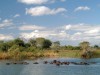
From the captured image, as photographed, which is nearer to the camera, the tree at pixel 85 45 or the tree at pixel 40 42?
the tree at pixel 85 45

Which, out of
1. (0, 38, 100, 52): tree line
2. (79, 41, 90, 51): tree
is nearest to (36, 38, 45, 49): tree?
(0, 38, 100, 52): tree line

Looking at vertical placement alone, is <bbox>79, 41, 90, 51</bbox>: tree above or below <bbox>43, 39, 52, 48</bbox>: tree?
below

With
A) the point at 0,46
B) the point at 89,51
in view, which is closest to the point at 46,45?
the point at 0,46

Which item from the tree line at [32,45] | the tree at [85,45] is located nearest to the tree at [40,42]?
the tree line at [32,45]

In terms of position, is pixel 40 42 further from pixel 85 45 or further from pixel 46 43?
pixel 85 45

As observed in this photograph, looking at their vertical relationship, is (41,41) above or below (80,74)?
above

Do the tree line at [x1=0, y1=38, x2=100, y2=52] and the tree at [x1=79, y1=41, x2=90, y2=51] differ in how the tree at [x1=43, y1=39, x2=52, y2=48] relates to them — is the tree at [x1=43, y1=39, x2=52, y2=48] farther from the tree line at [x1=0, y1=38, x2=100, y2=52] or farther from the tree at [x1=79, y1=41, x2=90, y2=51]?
the tree at [x1=79, y1=41, x2=90, y2=51]

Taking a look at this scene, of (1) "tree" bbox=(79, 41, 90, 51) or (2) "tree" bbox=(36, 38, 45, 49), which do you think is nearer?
(1) "tree" bbox=(79, 41, 90, 51)

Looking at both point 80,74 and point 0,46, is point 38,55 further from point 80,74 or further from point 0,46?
point 80,74

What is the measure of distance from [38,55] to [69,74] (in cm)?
4860

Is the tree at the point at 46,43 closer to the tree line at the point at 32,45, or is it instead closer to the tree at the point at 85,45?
the tree line at the point at 32,45

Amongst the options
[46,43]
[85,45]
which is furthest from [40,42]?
[85,45]

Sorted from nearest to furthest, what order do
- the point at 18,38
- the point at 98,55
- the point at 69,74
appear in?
the point at 69,74 → the point at 98,55 → the point at 18,38

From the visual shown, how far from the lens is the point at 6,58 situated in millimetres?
76250
